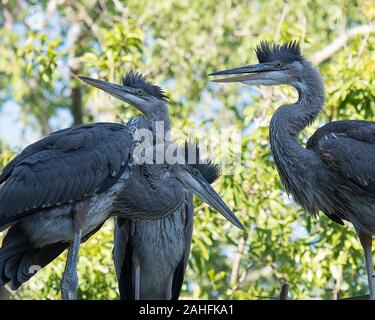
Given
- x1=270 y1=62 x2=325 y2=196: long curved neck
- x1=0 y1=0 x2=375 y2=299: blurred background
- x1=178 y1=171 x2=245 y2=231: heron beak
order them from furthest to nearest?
x1=0 y1=0 x2=375 y2=299: blurred background
x1=178 y1=171 x2=245 y2=231: heron beak
x1=270 y1=62 x2=325 y2=196: long curved neck

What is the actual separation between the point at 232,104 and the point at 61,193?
289 inches

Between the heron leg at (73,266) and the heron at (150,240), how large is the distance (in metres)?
0.90

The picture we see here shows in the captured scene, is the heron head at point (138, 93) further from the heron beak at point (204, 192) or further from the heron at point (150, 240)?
the heron beak at point (204, 192)

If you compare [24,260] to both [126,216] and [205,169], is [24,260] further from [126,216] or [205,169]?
[205,169]

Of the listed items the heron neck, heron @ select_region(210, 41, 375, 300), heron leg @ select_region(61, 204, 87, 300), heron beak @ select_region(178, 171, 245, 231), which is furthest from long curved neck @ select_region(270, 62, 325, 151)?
heron leg @ select_region(61, 204, 87, 300)

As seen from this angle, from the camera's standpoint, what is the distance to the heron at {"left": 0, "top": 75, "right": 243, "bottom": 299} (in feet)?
18.3

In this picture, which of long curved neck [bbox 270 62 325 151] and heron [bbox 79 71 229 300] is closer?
long curved neck [bbox 270 62 325 151]

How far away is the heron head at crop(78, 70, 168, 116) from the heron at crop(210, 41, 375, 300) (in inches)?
31.0

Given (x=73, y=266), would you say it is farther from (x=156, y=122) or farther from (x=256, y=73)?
(x=256, y=73)

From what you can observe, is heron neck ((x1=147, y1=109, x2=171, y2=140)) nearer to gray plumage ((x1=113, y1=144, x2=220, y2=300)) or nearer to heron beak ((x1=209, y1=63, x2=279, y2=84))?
gray plumage ((x1=113, y1=144, x2=220, y2=300))

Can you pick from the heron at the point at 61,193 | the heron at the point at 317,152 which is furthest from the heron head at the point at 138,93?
the heron at the point at 317,152

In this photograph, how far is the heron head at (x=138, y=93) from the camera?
6688 millimetres

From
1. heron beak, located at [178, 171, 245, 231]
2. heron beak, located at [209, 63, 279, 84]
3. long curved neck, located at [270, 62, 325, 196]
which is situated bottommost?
heron beak, located at [178, 171, 245, 231]
